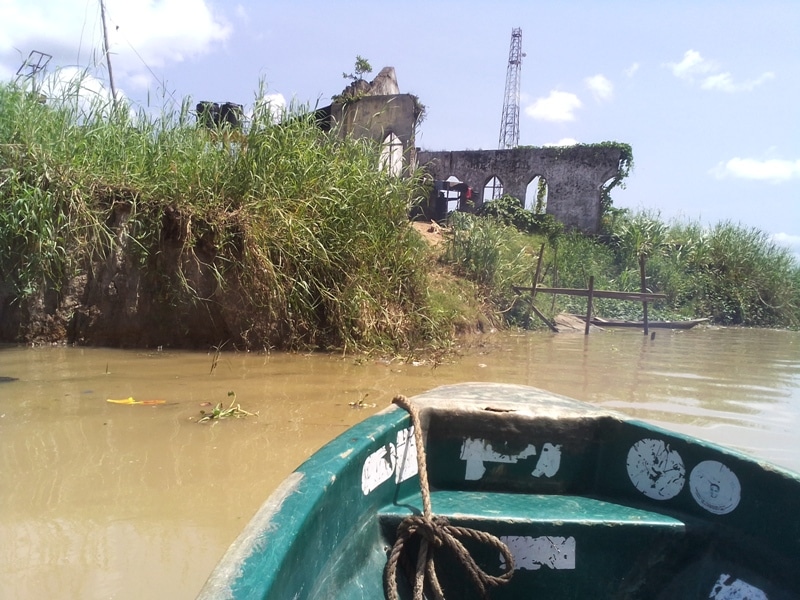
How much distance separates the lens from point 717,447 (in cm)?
175

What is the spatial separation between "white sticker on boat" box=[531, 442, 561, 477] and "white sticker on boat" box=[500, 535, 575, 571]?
0.32 m

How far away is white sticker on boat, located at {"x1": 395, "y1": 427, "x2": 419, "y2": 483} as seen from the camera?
1.87 m

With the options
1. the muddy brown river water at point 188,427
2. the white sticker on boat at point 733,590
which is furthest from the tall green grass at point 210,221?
the white sticker on boat at point 733,590

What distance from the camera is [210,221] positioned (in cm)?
573

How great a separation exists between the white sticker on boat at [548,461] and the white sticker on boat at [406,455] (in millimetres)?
410

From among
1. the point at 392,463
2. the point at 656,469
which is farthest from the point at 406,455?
the point at 656,469

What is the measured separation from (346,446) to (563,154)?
59.1 feet

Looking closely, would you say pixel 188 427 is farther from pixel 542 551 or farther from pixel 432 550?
pixel 542 551

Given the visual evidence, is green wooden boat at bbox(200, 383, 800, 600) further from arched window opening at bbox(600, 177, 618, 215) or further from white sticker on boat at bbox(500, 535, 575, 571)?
arched window opening at bbox(600, 177, 618, 215)

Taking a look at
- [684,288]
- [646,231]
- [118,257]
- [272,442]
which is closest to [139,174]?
[118,257]

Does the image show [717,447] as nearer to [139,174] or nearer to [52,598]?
[52,598]

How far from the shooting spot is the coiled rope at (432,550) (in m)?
1.56

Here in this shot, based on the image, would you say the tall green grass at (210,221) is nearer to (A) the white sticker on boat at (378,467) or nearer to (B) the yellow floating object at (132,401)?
(B) the yellow floating object at (132,401)

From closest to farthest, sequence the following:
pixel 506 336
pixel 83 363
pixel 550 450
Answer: pixel 550 450, pixel 83 363, pixel 506 336
